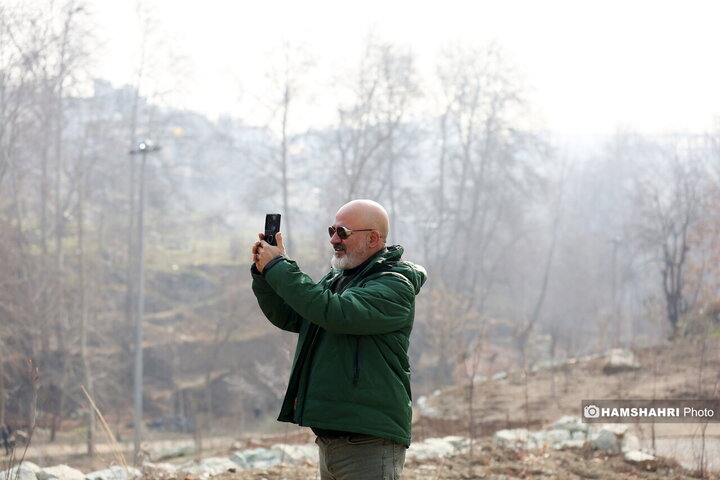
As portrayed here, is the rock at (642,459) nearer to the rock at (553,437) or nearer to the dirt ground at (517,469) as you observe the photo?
the dirt ground at (517,469)

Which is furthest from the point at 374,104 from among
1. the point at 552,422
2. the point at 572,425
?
the point at 572,425

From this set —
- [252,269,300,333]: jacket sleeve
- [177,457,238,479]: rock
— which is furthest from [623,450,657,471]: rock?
[252,269,300,333]: jacket sleeve

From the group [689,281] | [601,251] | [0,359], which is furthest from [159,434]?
[601,251]

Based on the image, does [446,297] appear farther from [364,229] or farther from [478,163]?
[364,229]

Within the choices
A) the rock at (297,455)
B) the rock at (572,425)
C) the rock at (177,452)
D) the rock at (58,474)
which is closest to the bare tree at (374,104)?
the rock at (177,452)

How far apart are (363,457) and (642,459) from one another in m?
6.15

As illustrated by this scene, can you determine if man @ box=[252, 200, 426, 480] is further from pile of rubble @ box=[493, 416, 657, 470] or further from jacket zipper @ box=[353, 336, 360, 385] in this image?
pile of rubble @ box=[493, 416, 657, 470]

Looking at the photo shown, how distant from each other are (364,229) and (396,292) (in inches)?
13.3

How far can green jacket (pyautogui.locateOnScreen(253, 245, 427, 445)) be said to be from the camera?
3047 millimetres

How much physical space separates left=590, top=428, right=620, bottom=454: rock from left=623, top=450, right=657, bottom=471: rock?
0.30 m

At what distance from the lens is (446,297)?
28.4 m

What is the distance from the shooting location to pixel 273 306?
345 centimetres

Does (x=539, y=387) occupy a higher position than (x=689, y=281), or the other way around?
(x=689, y=281)

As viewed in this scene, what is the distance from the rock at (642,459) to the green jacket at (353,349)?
5.86 m
